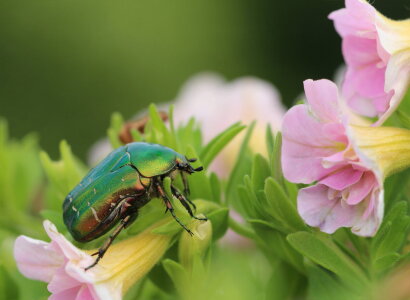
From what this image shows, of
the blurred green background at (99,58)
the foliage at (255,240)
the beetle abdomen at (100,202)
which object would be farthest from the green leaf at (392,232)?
the blurred green background at (99,58)

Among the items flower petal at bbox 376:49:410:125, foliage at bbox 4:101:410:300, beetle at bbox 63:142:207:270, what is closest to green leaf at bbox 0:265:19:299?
foliage at bbox 4:101:410:300

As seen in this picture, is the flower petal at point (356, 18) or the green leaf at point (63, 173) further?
the green leaf at point (63, 173)

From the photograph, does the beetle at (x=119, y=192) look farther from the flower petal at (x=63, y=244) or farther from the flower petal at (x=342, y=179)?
the flower petal at (x=342, y=179)

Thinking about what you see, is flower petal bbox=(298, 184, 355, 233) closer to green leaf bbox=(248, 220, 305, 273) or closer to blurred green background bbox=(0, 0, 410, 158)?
green leaf bbox=(248, 220, 305, 273)

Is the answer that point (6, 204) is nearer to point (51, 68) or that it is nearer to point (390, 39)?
point (390, 39)

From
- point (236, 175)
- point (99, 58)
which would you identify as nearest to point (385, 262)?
point (236, 175)

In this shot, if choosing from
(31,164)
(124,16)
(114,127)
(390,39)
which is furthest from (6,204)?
(124,16)
